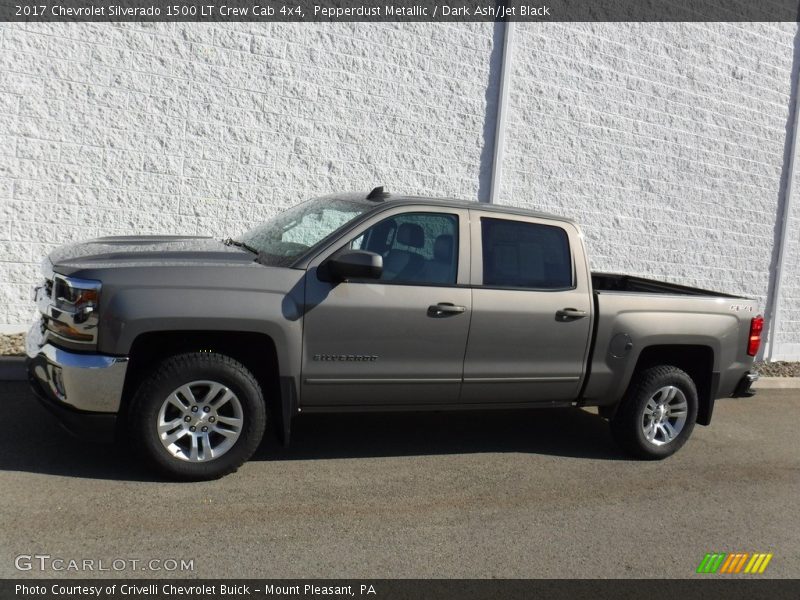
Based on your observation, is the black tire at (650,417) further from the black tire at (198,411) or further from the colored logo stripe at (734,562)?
the black tire at (198,411)

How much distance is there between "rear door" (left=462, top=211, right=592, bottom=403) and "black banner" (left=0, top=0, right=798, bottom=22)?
14.2 ft

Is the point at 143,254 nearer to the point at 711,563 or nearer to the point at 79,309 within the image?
the point at 79,309

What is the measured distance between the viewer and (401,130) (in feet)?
32.9

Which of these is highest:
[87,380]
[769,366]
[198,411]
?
[87,380]

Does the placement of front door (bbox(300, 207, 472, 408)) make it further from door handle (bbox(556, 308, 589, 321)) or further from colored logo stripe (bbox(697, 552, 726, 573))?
colored logo stripe (bbox(697, 552, 726, 573))

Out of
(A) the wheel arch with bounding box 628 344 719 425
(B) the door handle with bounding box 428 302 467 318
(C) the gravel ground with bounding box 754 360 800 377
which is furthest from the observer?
(C) the gravel ground with bounding box 754 360 800 377

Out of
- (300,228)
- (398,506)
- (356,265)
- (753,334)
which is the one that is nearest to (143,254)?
(300,228)

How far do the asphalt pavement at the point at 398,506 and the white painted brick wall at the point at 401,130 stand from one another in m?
2.66

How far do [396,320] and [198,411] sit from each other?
55.8 inches

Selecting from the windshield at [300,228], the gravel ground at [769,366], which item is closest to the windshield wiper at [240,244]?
the windshield at [300,228]

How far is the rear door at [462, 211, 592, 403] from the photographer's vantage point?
606 cm

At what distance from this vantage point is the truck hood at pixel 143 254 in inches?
206

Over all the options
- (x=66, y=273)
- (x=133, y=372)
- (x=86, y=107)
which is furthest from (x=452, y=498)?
(x=86, y=107)
